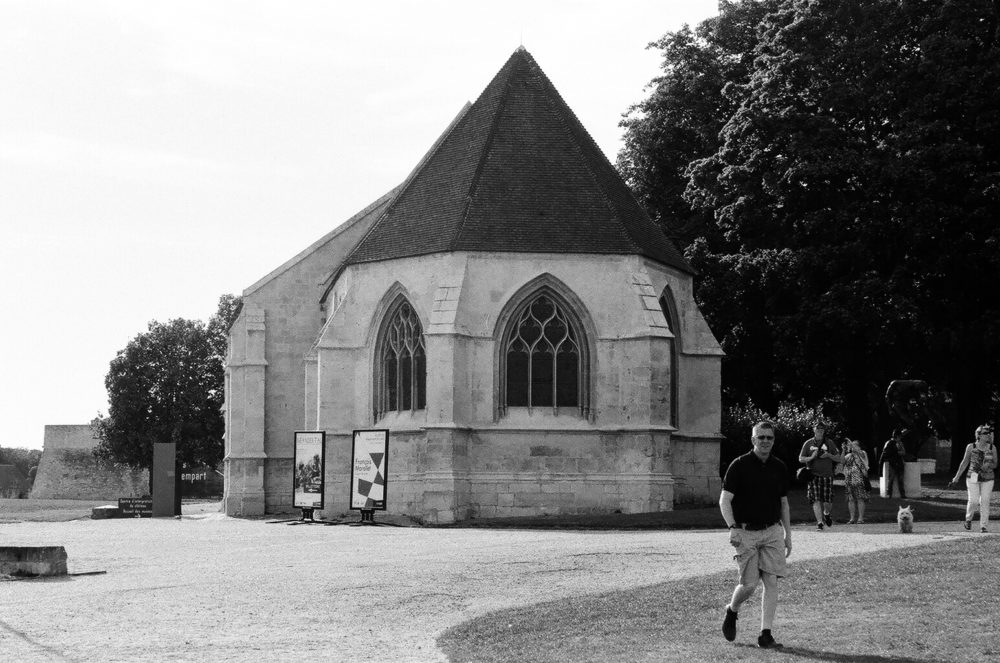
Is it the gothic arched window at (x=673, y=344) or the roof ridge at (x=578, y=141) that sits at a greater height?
the roof ridge at (x=578, y=141)

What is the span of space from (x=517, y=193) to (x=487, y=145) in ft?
5.44

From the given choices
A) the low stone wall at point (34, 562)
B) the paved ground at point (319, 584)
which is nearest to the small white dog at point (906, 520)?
the paved ground at point (319, 584)

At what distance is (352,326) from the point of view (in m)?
33.7

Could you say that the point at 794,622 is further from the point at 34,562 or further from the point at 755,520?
the point at 34,562

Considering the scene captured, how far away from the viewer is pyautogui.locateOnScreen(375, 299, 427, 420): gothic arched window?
107ft

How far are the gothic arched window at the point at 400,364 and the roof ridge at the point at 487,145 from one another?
7.49 ft

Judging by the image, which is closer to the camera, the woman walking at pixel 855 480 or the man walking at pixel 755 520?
the man walking at pixel 755 520

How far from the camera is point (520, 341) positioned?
32000mm

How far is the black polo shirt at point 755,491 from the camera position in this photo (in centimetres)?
1227

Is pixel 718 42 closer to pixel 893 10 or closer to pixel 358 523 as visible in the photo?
pixel 893 10

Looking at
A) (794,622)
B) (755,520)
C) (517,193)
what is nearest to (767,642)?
(755,520)

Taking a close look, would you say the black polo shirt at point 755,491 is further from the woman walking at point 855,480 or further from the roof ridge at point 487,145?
the roof ridge at point 487,145

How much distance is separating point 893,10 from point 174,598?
2633 centimetres

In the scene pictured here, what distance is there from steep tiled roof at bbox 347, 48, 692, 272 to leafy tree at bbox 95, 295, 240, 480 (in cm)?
4363
